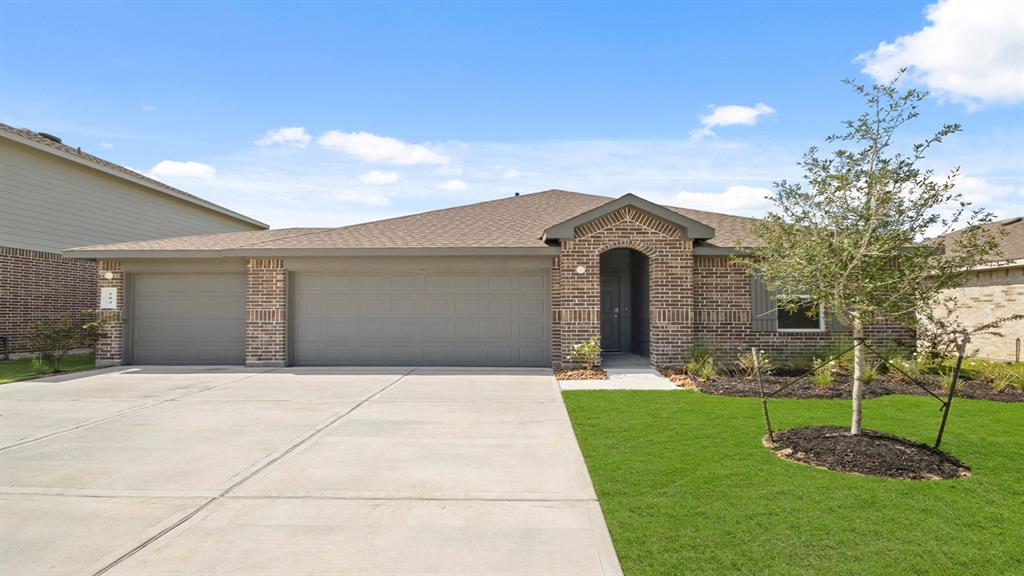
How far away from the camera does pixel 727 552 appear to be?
12.2 feet

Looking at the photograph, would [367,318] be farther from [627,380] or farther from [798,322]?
[798,322]

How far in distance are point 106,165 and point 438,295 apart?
1390cm

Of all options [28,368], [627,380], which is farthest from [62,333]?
[627,380]

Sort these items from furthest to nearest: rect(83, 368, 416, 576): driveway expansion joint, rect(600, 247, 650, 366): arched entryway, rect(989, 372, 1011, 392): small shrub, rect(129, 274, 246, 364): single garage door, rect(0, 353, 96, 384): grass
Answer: rect(600, 247, 650, 366): arched entryway → rect(129, 274, 246, 364): single garage door → rect(0, 353, 96, 384): grass → rect(989, 372, 1011, 392): small shrub → rect(83, 368, 416, 576): driveway expansion joint

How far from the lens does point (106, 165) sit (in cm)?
1880

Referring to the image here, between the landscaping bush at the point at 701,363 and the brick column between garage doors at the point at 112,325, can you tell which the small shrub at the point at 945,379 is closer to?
the landscaping bush at the point at 701,363

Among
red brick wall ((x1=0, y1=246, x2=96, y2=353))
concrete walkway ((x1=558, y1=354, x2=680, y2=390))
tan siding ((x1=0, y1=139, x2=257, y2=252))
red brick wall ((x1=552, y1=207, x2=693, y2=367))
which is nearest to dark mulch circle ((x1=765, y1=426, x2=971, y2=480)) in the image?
concrete walkway ((x1=558, y1=354, x2=680, y2=390))

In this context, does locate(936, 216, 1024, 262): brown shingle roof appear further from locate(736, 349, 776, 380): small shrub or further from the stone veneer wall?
locate(736, 349, 776, 380): small shrub

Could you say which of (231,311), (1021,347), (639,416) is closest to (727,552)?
(639,416)

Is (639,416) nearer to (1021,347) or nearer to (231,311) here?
(231,311)

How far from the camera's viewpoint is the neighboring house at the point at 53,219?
50.9 ft

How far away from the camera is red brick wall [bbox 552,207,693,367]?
12219 mm

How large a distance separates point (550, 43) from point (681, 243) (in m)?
5.71

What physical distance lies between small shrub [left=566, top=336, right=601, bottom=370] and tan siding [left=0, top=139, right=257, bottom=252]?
52.0 ft
